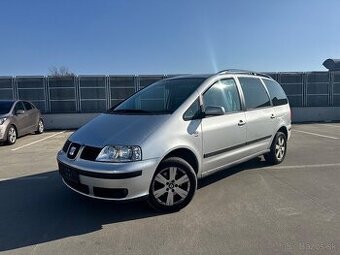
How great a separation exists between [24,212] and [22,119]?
860 cm

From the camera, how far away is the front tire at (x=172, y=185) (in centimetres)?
441

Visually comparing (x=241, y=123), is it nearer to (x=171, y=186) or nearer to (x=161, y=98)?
(x=161, y=98)

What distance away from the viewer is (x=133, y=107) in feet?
17.7

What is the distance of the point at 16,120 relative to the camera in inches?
471

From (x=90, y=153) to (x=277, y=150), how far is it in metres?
4.13

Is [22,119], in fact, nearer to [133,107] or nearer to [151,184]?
[133,107]

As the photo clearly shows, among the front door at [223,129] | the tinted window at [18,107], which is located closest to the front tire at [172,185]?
the front door at [223,129]

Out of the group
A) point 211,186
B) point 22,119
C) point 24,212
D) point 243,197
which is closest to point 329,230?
point 243,197

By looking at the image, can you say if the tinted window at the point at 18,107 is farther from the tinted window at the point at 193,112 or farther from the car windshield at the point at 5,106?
the tinted window at the point at 193,112

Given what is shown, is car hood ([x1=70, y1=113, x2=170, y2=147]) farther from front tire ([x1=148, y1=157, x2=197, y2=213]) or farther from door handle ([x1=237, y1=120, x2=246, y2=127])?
door handle ([x1=237, y1=120, x2=246, y2=127])

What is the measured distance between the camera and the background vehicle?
439 inches

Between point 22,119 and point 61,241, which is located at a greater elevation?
point 22,119

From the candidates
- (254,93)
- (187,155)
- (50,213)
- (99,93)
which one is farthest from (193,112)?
(99,93)

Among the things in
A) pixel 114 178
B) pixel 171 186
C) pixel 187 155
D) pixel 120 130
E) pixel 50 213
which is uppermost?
pixel 120 130
